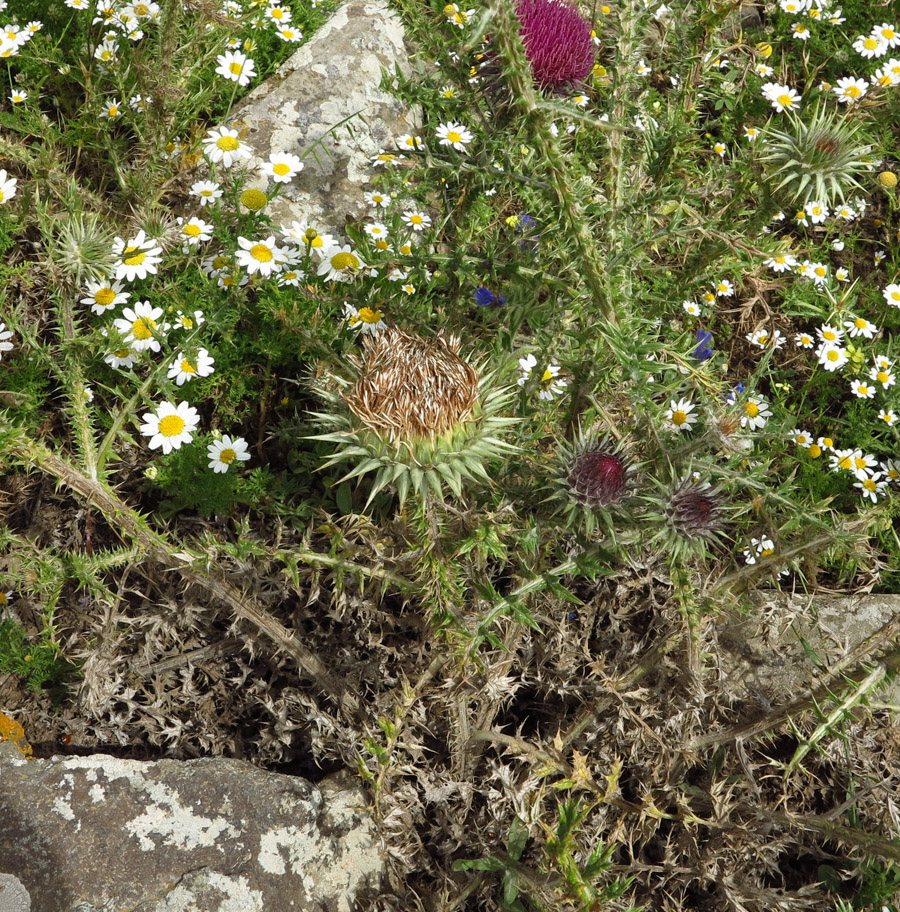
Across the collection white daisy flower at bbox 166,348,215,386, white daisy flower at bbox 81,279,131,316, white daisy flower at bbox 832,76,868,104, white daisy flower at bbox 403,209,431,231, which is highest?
white daisy flower at bbox 832,76,868,104

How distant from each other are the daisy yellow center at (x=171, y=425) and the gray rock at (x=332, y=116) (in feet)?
4.83

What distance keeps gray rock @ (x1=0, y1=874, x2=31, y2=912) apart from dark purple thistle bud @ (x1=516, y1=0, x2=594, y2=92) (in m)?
3.34

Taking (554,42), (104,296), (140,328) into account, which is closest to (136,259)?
(104,296)

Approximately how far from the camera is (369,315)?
3424 millimetres

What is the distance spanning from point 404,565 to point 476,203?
1.91m

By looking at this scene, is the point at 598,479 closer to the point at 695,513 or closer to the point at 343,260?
the point at 695,513

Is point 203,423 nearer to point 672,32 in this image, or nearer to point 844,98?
point 672,32

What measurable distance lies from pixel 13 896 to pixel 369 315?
2.43 m

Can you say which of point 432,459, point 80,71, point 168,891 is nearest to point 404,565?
point 432,459

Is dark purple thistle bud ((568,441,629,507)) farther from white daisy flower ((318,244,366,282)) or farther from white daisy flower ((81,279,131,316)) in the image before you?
white daisy flower ((81,279,131,316))

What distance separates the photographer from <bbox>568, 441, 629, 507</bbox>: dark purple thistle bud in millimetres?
2492

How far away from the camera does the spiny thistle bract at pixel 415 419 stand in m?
2.40

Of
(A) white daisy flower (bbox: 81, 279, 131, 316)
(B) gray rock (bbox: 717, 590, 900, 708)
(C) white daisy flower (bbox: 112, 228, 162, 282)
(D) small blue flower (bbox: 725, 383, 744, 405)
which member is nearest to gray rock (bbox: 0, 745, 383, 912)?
(B) gray rock (bbox: 717, 590, 900, 708)

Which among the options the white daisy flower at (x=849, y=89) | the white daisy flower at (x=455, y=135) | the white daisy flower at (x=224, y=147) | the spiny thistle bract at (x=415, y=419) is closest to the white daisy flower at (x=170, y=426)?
the spiny thistle bract at (x=415, y=419)
